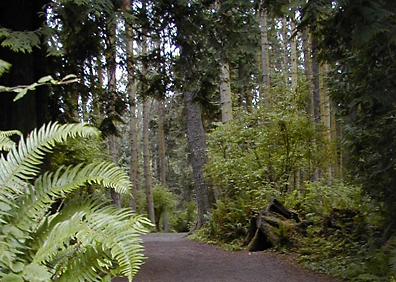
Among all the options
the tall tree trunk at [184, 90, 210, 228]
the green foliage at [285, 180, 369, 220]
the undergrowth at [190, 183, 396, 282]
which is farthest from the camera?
the tall tree trunk at [184, 90, 210, 228]

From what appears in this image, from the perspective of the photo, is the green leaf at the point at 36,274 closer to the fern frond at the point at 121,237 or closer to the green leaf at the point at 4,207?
the fern frond at the point at 121,237

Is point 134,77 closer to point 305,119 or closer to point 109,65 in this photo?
point 109,65

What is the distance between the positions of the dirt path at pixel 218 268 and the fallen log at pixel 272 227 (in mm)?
423

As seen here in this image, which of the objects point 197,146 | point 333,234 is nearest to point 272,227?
point 333,234

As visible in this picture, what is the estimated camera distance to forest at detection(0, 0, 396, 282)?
2320mm

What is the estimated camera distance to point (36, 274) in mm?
1946

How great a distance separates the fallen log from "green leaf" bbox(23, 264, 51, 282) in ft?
23.1

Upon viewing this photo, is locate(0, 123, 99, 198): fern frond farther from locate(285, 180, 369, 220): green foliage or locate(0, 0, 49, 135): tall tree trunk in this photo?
locate(285, 180, 369, 220): green foliage

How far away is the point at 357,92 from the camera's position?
6559mm

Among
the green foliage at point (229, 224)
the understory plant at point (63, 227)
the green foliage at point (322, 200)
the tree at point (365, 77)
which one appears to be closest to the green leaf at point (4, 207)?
the understory plant at point (63, 227)

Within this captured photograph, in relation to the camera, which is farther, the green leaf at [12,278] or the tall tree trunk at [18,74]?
the tall tree trunk at [18,74]

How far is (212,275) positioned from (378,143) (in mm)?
3220

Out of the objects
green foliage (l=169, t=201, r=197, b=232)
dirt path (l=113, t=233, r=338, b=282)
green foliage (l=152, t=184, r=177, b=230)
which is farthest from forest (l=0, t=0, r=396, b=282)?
green foliage (l=169, t=201, r=197, b=232)

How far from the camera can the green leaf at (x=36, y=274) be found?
6.30 ft
